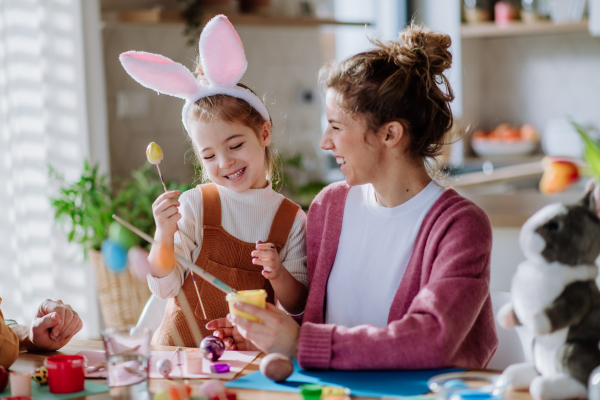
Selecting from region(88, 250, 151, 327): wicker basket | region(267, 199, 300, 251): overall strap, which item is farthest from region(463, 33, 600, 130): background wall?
region(267, 199, 300, 251): overall strap

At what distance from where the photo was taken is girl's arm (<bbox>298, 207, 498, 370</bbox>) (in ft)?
3.99

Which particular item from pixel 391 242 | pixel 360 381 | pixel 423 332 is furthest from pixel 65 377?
pixel 391 242

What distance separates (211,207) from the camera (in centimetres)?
171

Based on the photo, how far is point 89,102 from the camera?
346 centimetres

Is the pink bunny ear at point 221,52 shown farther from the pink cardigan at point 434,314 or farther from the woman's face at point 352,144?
the pink cardigan at point 434,314

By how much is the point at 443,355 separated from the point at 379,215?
430mm

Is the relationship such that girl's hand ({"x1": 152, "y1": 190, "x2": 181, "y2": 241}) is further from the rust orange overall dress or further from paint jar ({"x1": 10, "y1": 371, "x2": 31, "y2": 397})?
paint jar ({"x1": 10, "y1": 371, "x2": 31, "y2": 397})

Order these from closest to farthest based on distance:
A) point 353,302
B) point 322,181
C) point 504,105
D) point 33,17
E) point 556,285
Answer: point 556,285 → point 353,302 → point 33,17 → point 322,181 → point 504,105

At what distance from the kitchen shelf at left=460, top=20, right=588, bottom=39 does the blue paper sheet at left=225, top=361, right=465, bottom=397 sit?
11.7 ft

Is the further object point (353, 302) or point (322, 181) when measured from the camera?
point (322, 181)

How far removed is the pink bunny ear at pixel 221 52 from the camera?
1.49 m

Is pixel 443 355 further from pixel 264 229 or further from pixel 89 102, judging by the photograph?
pixel 89 102

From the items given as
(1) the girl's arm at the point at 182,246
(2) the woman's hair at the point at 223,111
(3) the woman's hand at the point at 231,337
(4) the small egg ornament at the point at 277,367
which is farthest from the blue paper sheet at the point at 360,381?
(2) the woman's hair at the point at 223,111

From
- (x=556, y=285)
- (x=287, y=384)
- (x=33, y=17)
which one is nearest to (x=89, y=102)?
(x=33, y=17)
